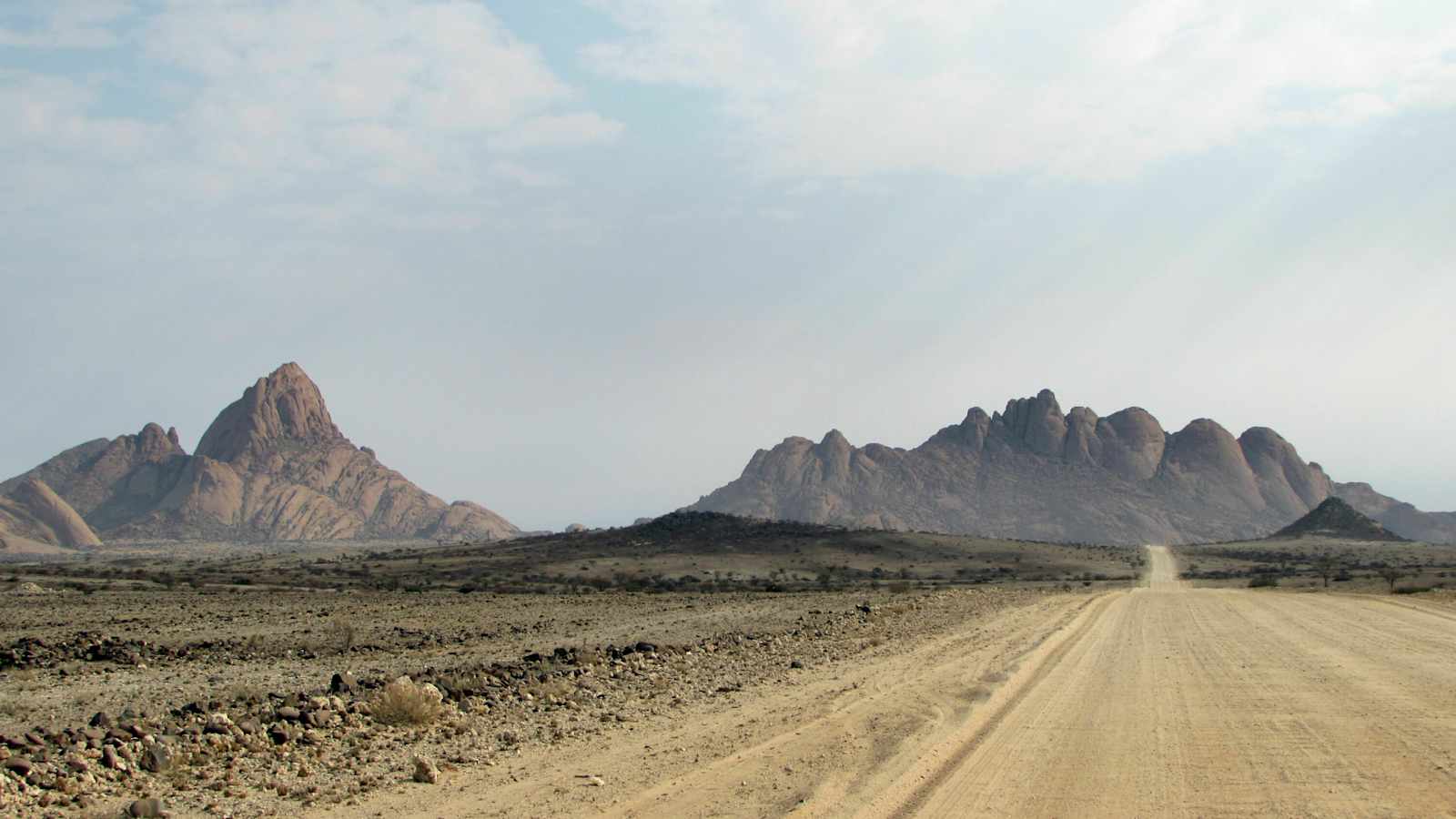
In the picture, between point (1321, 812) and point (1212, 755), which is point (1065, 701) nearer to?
point (1212, 755)

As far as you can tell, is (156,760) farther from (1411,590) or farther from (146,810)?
(1411,590)

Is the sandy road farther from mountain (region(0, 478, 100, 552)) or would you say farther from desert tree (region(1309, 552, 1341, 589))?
mountain (region(0, 478, 100, 552))

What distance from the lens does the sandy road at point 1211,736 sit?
8867 millimetres

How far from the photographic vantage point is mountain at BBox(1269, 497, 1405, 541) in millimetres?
140238

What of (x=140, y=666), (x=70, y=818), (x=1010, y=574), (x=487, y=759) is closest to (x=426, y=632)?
(x=140, y=666)

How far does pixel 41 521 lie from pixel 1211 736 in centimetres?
21798

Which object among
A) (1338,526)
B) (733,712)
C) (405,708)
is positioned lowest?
(733,712)

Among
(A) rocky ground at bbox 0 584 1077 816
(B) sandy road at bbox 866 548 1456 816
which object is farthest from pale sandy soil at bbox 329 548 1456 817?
(A) rocky ground at bbox 0 584 1077 816

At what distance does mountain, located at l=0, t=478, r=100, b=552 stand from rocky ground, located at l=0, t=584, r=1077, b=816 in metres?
173

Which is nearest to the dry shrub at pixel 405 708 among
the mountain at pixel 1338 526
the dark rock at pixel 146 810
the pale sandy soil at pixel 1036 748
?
the pale sandy soil at pixel 1036 748

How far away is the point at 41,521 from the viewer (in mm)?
186875

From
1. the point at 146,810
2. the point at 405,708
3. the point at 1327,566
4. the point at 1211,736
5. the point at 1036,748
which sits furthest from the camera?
the point at 1327,566

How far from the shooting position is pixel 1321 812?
8406 mm

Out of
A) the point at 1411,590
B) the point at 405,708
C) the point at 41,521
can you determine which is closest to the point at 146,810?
the point at 405,708
